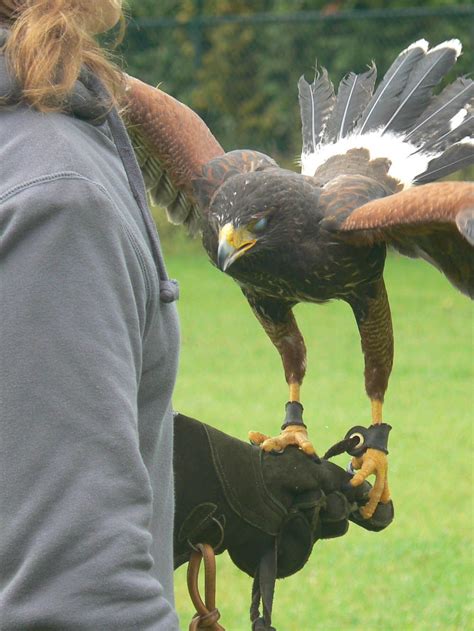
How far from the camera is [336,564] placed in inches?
212

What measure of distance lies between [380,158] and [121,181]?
8.52ft

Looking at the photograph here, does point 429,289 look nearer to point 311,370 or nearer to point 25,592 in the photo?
point 311,370

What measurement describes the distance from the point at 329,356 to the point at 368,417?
2.05 m

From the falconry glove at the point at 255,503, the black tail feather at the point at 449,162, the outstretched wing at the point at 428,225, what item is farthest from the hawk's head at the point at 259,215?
the falconry glove at the point at 255,503

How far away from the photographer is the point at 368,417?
7.46 meters

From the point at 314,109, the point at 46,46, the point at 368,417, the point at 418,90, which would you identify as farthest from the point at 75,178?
the point at 368,417

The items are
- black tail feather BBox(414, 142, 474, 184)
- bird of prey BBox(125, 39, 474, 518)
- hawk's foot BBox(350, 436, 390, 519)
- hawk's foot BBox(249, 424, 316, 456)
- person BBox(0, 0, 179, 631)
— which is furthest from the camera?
black tail feather BBox(414, 142, 474, 184)

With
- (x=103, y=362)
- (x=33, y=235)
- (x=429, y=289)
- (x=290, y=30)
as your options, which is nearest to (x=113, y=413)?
(x=103, y=362)

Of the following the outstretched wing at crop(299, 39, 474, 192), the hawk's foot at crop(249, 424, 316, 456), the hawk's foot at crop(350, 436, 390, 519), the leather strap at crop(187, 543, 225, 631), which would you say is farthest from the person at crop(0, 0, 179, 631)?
the outstretched wing at crop(299, 39, 474, 192)

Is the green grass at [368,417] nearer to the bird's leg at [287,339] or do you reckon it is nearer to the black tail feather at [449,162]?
the bird's leg at [287,339]

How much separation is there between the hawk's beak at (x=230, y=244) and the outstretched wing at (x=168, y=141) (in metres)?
0.30

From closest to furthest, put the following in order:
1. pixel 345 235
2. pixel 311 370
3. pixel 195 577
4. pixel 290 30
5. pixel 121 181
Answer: pixel 121 181, pixel 195 577, pixel 345 235, pixel 311 370, pixel 290 30

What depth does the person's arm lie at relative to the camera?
1.23 metres

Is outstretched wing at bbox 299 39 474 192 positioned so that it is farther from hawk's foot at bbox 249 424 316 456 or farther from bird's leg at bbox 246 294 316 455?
hawk's foot at bbox 249 424 316 456
